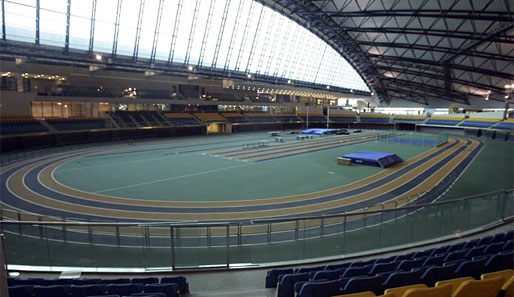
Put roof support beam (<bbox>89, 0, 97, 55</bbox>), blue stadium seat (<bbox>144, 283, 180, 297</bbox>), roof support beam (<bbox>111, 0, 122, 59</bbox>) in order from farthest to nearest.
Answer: roof support beam (<bbox>111, 0, 122, 59</bbox>), roof support beam (<bbox>89, 0, 97, 55</bbox>), blue stadium seat (<bbox>144, 283, 180, 297</bbox>)

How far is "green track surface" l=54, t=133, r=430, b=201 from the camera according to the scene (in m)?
17.0

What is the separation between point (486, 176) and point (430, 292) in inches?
875

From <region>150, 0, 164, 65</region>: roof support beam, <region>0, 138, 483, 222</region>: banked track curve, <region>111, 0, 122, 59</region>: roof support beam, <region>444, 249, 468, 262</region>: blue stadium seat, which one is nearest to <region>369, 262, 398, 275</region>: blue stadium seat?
<region>444, 249, 468, 262</region>: blue stadium seat

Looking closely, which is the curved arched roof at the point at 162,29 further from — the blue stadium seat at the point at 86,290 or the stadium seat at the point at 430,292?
the stadium seat at the point at 430,292

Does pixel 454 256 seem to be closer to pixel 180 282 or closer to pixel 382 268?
pixel 382 268

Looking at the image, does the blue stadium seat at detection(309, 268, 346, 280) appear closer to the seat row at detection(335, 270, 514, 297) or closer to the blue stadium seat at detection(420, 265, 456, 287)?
the blue stadium seat at detection(420, 265, 456, 287)

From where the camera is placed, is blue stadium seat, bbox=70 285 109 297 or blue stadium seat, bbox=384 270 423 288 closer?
blue stadium seat, bbox=384 270 423 288

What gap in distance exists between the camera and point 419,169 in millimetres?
23359

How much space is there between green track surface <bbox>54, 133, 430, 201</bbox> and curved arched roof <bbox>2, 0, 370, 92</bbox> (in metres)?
12.2

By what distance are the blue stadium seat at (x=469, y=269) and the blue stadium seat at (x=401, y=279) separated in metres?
0.68

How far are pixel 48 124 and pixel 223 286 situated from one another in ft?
120

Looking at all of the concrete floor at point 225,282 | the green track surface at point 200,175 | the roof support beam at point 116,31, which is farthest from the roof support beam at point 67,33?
the concrete floor at point 225,282

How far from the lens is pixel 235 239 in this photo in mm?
9344

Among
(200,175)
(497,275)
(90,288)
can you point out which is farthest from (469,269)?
(200,175)
